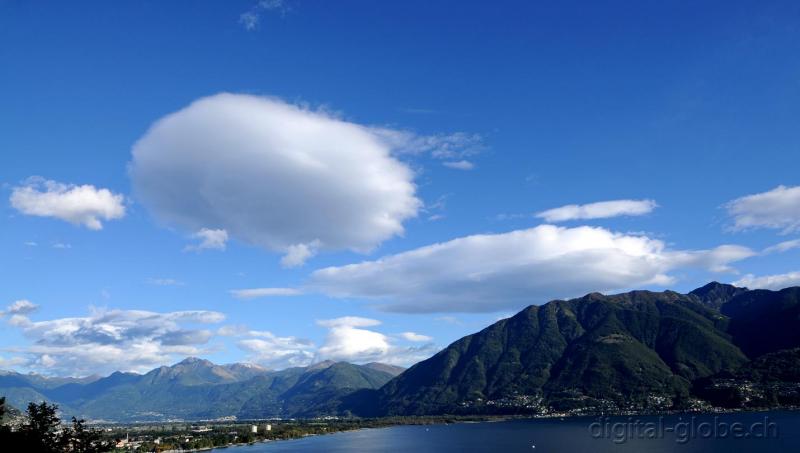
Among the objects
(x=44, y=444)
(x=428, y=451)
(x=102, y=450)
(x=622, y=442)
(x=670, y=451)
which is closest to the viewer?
(x=44, y=444)

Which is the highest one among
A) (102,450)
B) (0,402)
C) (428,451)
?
(0,402)

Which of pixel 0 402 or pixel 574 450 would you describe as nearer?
pixel 0 402

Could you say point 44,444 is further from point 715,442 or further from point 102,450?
Answer: point 715,442

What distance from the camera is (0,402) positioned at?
7731cm

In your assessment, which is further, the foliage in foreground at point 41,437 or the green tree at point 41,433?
the green tree at point 41,433

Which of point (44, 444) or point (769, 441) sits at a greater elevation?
point (44, 444)

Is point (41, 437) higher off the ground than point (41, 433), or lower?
lower

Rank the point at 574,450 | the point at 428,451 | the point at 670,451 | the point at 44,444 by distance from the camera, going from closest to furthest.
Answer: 1. the point at 44,444
2. the point at 670,451
3. the point at 574,450
4. the point at 428,451

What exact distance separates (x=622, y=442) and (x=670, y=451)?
116ft

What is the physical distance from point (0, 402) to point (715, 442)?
567 feet

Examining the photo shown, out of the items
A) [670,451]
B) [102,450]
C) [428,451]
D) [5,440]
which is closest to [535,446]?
[428,451]

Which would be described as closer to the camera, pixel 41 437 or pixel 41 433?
pixel 41 437

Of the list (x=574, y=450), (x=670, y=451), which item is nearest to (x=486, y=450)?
(x=574, y=450)

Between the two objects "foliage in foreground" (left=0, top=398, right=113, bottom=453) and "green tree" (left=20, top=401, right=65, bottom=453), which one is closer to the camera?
"foliage in foreground" (left=0, top=398, right=113, bottom=453)
